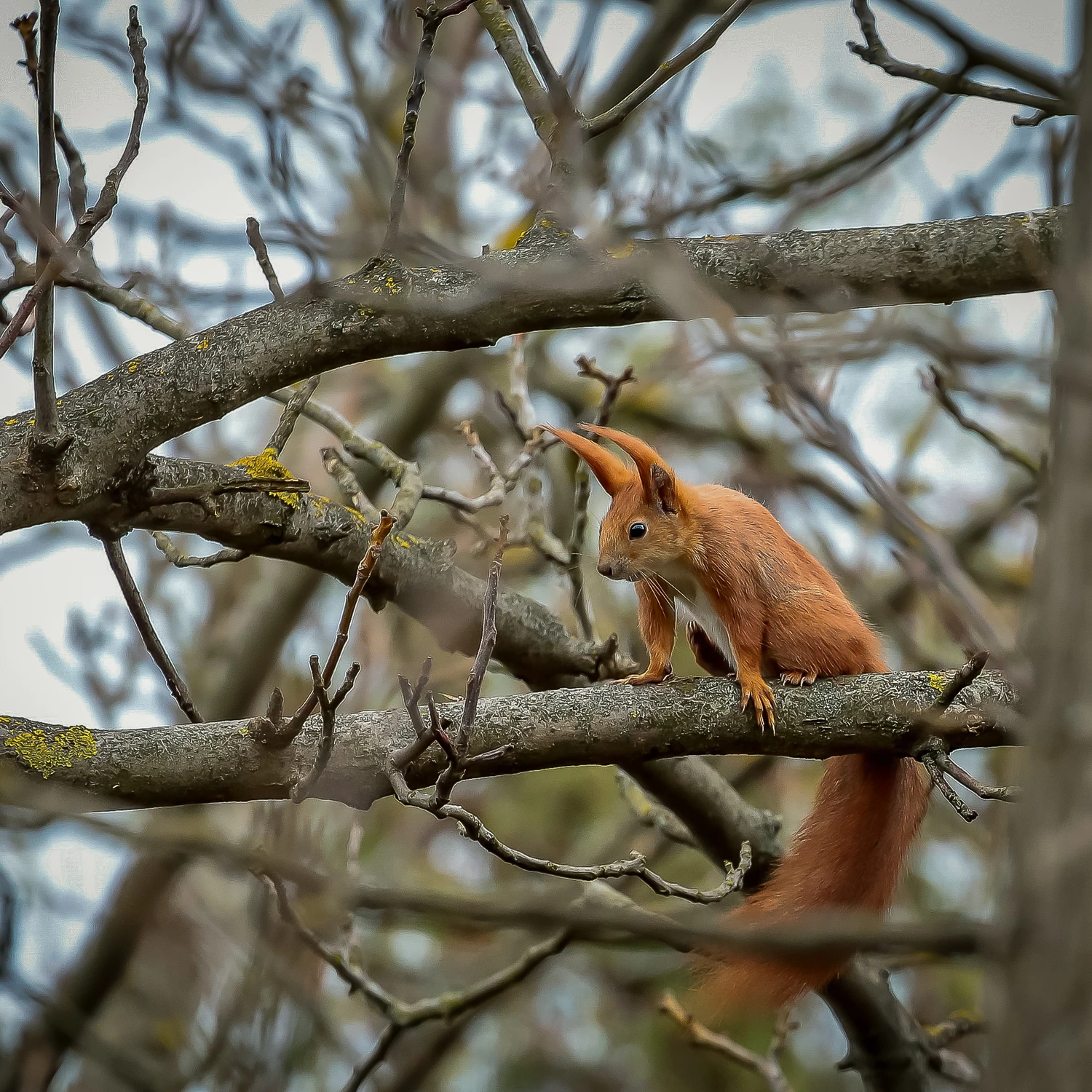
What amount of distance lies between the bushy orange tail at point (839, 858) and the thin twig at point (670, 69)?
1587 mm

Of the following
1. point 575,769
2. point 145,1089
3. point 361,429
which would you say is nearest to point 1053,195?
point 145,1089

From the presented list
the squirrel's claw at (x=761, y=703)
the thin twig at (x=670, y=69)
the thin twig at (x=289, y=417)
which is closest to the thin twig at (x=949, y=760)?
the squirrel's claw at (x=761, y=703)

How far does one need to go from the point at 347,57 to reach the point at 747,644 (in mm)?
2895

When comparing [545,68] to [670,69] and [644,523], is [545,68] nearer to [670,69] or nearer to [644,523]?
[670,69]

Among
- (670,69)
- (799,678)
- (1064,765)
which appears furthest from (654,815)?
(1064,765)

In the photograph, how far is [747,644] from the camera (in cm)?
279

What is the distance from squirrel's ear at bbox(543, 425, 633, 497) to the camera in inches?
113

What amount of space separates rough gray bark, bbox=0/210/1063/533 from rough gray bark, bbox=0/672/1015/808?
0.44 meters

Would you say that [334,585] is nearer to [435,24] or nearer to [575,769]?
[575,769]

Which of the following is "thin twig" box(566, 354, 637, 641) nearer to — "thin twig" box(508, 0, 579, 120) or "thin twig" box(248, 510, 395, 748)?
"thin twig" box(508, 0, 579, 120)

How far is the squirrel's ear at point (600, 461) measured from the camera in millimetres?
2881

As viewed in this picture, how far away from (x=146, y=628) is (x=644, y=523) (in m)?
1.35

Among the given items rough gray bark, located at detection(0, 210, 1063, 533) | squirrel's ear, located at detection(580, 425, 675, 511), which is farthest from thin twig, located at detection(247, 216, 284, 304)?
squirrel's ear, located at detection(580, 425, 675, 511)

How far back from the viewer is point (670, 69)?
221cm
